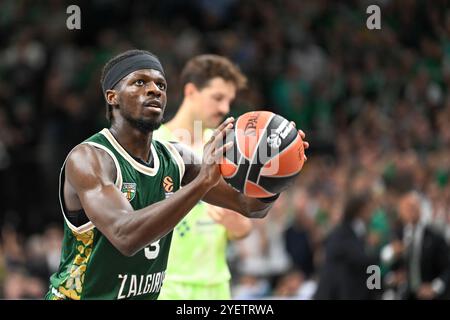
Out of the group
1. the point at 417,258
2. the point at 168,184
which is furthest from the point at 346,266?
the point at 168,184

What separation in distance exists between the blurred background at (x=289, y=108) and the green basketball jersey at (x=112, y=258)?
5.14m

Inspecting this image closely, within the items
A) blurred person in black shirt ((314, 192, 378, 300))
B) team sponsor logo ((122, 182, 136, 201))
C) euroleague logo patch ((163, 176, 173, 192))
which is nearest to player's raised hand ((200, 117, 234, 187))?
team sponsor logo ((122, 182, 136, 201))

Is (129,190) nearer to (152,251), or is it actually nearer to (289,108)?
(152,251)

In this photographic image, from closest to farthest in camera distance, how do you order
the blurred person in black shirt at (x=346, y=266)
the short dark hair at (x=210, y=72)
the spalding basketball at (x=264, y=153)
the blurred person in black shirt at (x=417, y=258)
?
the spalding basketball at (x=264, y=153) → the short dark hair at (x=210, y=72) → the blurred person in black shirt at (x=346, y=266) → the blurred person in black shirt at (x=417, y=258)

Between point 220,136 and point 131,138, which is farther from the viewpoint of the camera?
point 131,138

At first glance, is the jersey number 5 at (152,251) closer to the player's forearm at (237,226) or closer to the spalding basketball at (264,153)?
the spalding basketball at (264,153)

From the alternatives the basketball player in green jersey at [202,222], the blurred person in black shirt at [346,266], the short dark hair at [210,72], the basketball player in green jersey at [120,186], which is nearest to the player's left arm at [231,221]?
the basketball player in green jersey at [202,222]

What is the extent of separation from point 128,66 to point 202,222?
7.48 feet

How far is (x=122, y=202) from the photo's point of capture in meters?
4.84

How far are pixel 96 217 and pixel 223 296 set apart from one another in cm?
271

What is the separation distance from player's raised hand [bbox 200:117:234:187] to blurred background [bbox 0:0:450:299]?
558 centimetres

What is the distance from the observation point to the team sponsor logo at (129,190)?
516 cm

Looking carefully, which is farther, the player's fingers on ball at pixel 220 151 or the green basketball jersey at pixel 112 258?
the green basketball jersey at pixel 112 258

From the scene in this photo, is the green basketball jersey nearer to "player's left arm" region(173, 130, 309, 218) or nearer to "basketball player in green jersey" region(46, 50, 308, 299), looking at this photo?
"basketball player in green jersey" region(46, 50, 308, 299)
